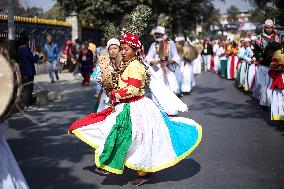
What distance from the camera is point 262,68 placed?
483 inches

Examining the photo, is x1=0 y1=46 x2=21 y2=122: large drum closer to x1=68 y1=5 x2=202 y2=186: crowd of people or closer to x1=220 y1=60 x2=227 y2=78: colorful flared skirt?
x1=68 y1=5 x2=202 y2=186: crowd of people

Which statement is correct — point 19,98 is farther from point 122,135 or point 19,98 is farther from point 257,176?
point 257,176

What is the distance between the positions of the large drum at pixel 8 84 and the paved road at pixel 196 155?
0.31 meters

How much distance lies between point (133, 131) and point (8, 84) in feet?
7.62

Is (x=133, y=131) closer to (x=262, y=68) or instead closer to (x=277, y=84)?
(x=277, y=84)

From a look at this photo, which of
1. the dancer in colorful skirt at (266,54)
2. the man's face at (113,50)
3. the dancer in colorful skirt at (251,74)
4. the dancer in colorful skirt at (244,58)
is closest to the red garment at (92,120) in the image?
the man's face at (113,50)

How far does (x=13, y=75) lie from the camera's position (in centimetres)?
357

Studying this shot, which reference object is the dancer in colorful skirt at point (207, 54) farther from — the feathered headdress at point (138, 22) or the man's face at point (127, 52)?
the man's face at point (127, 52)

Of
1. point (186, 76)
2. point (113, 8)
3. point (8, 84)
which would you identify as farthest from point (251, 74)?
point (113, 8)

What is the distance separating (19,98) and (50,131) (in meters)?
5.84

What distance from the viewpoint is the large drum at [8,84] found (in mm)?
3541

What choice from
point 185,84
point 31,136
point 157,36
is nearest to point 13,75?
point 31,136

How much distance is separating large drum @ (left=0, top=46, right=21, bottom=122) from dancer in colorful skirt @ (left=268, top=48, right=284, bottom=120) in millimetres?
6495

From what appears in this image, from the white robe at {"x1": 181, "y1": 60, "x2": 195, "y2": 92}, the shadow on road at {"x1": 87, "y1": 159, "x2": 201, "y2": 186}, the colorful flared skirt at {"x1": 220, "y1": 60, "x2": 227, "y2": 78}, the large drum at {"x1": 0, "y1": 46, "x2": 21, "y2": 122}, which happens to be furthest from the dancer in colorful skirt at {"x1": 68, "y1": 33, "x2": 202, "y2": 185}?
the colorful flared skirt at {"x1": 220, "y1": 60, "x2": 227, "y2": 78}
